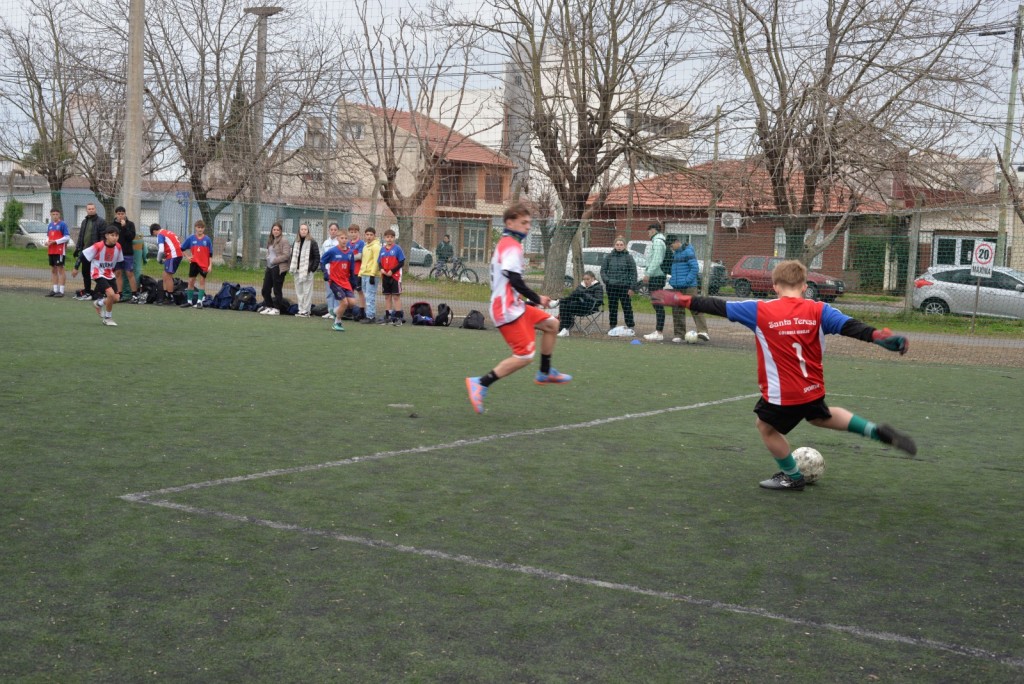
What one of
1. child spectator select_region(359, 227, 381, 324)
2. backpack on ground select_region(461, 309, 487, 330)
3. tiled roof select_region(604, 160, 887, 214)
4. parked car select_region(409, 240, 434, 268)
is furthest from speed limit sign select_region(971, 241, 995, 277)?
parked car select_region(409, 240, 434, 268)

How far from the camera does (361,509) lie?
578 centimetres

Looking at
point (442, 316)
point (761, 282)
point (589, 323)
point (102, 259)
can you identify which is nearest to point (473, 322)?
point (442, 316)

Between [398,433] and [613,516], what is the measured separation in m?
2.67

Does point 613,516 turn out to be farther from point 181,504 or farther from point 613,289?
point 613,289

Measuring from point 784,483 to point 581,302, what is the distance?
41.5 feet

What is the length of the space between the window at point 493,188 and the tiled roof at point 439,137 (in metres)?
0.47

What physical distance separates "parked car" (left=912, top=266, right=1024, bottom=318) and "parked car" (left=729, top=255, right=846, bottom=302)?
156cm

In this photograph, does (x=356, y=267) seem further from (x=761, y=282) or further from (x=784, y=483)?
(x=784, y=483)

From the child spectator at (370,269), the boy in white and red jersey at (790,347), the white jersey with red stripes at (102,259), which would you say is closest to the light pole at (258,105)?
the child spectator at (370,269)

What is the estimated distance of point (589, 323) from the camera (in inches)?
769

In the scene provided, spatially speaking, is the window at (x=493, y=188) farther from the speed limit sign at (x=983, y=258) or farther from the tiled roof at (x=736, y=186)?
the speed limit sign at (x=983, y=258)

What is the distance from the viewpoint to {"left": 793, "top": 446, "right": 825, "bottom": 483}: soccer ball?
683 centimetres

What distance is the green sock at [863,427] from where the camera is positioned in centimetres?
629

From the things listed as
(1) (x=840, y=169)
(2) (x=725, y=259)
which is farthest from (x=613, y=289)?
(1) (x=840, y=169)
